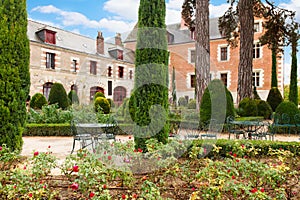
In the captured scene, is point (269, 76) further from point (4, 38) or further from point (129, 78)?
point (4, 38)

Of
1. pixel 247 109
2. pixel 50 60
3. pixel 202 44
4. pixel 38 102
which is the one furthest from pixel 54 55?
pixel 247 109

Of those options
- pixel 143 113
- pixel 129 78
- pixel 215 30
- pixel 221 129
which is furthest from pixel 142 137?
pixel 215 30

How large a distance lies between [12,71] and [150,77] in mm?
2354

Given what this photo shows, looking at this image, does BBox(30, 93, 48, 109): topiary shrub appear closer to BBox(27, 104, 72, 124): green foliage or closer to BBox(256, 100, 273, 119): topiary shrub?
BBox(27, 104, 72, 124): green foliage

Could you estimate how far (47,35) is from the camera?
58.7 ft

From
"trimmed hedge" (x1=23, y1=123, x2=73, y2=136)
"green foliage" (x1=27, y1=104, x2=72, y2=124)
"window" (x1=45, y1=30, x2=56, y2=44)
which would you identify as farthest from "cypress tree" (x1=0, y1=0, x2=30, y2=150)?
"window" (x1=45, y1=30, x2=56, y2=44)

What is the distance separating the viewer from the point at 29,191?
2.67 meters

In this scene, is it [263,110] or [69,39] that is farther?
[69,39]

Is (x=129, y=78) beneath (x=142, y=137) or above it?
above

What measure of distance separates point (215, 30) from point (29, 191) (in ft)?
72.5

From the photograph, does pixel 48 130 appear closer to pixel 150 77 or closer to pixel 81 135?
pixel 81 135

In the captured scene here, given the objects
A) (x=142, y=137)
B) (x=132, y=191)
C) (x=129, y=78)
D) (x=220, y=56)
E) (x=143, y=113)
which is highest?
(x=220, y=56)

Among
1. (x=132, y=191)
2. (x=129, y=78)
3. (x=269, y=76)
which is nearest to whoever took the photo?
(x=132, y=191)

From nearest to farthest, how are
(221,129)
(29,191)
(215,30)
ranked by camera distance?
(29,191) < (221,129) < (215,30)
